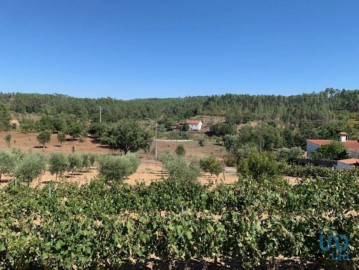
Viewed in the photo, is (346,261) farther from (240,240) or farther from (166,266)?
(166,266)

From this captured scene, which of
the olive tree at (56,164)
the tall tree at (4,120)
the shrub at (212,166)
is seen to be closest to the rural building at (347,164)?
the shrub at (212,166)

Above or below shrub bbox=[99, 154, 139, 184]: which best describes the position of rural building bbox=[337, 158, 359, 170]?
below

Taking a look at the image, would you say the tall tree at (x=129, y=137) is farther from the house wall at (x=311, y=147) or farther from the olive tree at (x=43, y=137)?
the house wall at (x=311, y=147)

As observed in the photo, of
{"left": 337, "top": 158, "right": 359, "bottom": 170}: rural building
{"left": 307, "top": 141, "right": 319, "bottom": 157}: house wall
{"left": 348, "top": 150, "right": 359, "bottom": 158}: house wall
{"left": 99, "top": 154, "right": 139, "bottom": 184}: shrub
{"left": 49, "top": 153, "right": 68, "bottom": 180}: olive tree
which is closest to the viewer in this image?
{"left": 99, "top": 154, "right": 139, "bottom": 184}: shrub

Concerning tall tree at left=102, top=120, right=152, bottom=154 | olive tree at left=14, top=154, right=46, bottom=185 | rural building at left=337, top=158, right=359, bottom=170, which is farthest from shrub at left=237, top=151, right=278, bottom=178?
tall tree at left=102, top=120, right=152, bottom=154

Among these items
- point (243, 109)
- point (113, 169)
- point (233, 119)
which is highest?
point (243, 109)

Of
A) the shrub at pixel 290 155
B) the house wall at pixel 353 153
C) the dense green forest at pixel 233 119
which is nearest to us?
the shrub at pixel 290 155

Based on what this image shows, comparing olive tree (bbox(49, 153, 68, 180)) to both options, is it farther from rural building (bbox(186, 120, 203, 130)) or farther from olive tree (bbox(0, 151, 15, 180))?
rural building (bbox(186, 120, 203, 130))

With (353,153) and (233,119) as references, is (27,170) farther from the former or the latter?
(233,119)

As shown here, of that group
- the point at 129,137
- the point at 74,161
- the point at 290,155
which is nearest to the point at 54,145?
the point at 129,137

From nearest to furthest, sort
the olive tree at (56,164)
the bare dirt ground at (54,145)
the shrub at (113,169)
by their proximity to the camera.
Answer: the shrub at (113,169)
the olive tree at (56,164)
the bare dirt ground at (54,145)

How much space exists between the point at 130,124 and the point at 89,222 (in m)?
40.2

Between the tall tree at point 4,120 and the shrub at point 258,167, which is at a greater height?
the tall tree at point 4,120

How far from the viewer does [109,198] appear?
502 inches
